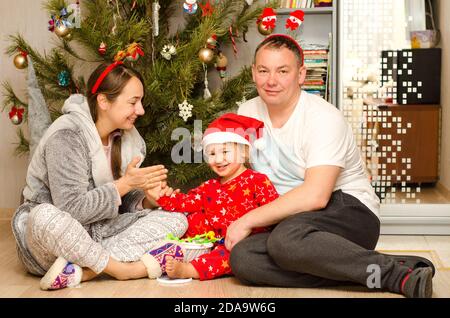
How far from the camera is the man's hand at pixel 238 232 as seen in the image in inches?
95.2

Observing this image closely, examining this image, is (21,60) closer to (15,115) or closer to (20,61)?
(20,61)

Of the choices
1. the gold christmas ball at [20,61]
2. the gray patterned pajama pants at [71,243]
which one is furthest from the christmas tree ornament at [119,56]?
the gray patterned pajama pants at [71,243]

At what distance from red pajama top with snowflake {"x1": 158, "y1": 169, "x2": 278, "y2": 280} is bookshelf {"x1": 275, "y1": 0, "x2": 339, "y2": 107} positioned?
1.12 m

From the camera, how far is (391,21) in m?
3.52

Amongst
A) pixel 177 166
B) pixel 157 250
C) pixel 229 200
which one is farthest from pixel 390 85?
pixel 157 250

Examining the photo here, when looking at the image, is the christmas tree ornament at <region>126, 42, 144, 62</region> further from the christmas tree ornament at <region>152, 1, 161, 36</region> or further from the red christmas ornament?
the red christmas ornament

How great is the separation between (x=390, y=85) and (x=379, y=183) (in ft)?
1.53

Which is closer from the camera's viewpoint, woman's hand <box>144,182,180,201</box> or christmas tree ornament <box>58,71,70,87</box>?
woman's hand <box>144,182,180,201</box>

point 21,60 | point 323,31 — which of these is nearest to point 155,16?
point 21,60

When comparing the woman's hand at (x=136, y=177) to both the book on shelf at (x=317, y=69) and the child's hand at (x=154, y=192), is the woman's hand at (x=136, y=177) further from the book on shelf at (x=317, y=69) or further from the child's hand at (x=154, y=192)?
the book on shelf at (x=317, y=69)

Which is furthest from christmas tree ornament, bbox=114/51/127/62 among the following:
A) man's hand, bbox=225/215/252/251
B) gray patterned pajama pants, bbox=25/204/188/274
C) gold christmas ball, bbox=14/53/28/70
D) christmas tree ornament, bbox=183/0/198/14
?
man's hand, bbox=225/215/252/251

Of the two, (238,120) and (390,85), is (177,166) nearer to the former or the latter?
(238,120)

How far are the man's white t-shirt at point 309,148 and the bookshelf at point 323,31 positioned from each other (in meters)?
0.98

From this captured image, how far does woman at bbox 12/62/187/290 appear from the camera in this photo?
235 centimetres
